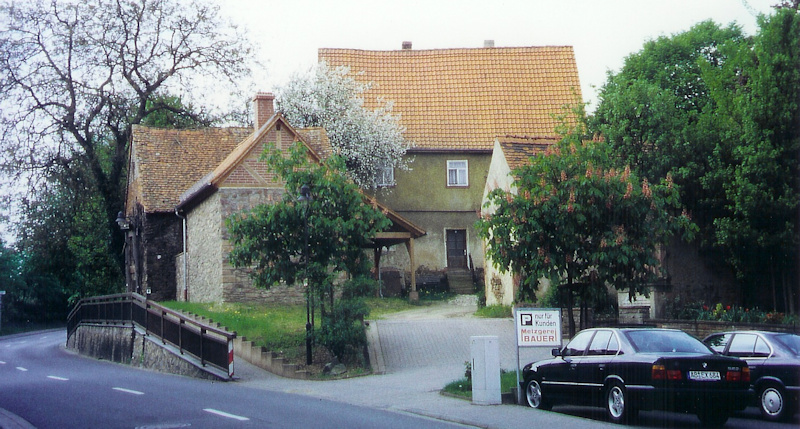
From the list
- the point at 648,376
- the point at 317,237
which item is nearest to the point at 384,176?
the point at 317,237

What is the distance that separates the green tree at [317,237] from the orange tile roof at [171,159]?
53.4 ft

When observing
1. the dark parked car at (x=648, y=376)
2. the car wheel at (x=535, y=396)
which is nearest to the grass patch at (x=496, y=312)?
the car wheel at (x=535, y=396)

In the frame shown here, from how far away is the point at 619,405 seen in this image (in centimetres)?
1332

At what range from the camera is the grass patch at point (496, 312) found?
3075 cm

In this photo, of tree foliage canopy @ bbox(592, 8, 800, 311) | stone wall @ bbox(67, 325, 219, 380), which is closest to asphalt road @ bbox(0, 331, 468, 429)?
stone wall @ bbox(67, 325, 219, 380)

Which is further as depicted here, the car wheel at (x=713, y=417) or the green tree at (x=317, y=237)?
the green tree at (x=317, y=237)

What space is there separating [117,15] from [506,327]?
2436 centimetres

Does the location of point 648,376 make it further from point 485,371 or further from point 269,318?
point 269,318

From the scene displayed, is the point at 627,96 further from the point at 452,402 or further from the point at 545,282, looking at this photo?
the point at 452,402

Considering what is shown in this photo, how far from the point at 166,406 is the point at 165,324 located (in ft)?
39.7

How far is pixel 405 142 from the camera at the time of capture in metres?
42.9

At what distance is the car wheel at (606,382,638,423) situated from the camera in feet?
42.8

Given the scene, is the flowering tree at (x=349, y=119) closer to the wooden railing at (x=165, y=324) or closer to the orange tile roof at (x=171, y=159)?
the orange tile roof at (x=171, y=159)

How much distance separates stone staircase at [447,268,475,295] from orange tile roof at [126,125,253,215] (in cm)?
1185
